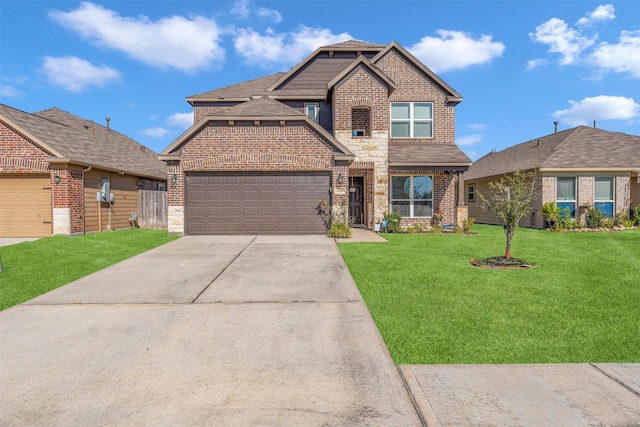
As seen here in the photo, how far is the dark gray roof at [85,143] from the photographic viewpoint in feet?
45.6

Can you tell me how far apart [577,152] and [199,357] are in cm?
2126

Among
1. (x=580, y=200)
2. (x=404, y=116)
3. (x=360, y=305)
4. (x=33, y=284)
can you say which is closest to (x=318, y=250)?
(x=360, y=305)

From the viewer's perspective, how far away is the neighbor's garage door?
1388 centimetres

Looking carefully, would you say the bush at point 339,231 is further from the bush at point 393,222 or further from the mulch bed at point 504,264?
the mulch bed at point 504,264

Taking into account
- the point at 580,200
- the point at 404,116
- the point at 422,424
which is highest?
the point at 404,116

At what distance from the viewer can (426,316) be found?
4.63 meters

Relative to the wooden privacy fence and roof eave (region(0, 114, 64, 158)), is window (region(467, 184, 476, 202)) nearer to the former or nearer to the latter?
the wooden privacy fence

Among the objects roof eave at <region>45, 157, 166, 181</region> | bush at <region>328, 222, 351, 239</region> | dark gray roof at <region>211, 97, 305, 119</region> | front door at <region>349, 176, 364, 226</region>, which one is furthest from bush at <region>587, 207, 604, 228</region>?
roof eave at <region>45, 157, 166, 181</region>

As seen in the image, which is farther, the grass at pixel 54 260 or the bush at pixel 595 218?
the bush at pixel 595 218

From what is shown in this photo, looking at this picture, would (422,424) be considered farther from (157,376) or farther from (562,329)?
(562,329)

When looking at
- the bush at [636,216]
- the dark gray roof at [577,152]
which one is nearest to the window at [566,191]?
the dark gray roof at [577,152]

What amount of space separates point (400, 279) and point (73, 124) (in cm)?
2106

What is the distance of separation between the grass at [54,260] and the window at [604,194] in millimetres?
20359

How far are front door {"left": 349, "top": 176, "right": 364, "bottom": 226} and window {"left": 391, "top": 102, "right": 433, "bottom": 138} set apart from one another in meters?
2.80
